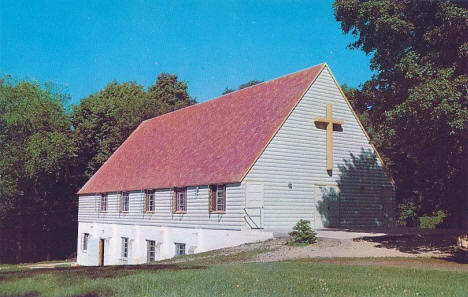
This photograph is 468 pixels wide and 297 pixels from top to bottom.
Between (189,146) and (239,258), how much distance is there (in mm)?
14567

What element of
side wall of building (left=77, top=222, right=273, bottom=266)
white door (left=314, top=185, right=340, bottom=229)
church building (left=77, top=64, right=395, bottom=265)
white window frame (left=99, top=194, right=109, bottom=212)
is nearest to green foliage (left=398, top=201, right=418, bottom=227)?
church building (left=77, top=64, right=395, bottom=265)

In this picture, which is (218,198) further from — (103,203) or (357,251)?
(103,203)

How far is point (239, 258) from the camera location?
20.1 m

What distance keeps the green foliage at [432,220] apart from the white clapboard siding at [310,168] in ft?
33.7

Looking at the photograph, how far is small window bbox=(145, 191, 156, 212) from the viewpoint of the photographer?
33.5 m

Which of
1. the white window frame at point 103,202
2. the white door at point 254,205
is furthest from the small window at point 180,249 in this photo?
the white window frame at point 103,202

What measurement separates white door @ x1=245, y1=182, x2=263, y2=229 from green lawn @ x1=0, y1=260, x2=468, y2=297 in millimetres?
10161

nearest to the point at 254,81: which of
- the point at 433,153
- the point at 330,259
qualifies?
the point at 433,153

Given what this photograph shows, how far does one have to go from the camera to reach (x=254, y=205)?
2638cm

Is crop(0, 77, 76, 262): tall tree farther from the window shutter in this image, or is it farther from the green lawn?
the green lawn

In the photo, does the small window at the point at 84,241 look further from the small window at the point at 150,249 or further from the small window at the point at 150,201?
the small window at the point at 150,201

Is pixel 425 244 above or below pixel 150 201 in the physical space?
below

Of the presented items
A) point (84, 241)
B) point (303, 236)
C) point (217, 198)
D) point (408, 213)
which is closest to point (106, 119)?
point (84, 241)

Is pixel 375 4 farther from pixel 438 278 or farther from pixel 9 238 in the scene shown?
pixel 9 238
